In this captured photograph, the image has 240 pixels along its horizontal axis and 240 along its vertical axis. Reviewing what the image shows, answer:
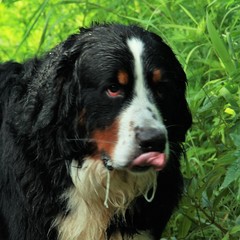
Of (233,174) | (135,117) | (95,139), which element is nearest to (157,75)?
(135,117)

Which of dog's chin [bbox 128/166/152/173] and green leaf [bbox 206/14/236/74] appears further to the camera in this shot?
green leaf [bbox 206/14/236/74]

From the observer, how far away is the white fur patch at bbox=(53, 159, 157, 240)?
14.4 ft

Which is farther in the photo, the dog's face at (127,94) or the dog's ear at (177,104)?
the dog's ear at (177,104)

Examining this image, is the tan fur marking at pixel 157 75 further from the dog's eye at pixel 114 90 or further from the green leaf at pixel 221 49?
the green leaf at pixel 221 49

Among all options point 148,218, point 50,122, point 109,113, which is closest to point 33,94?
point 50,122

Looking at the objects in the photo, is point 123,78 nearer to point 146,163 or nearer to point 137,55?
point 137,55

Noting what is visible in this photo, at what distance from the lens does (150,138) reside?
3988 mm

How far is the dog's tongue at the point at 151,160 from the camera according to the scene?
4.06 metres

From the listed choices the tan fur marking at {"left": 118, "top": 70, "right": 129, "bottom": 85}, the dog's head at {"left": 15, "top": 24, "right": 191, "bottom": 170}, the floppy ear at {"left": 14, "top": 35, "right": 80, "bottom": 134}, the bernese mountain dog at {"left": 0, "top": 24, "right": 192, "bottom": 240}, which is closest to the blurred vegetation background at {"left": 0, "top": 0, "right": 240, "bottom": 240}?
the bernese mountain dog at {"left": 0, "top": 24, "right": 192, "bottom": 240}

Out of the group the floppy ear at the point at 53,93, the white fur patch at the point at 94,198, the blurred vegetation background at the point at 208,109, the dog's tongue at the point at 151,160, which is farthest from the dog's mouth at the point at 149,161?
the floppy ear at the point at 53,93

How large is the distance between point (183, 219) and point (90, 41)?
128cm

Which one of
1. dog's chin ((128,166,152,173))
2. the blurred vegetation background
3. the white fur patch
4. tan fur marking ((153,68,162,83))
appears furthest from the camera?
the blurred vegetation background

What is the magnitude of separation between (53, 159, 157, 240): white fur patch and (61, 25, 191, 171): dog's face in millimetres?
160

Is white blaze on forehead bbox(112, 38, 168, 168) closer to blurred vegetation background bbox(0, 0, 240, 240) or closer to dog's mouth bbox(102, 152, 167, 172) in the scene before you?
dog's mouth bbox(102, 152, 167, 172)
